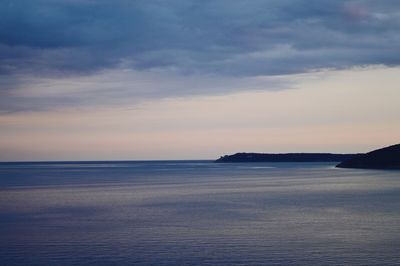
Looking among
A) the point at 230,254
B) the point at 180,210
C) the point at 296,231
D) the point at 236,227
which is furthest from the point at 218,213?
the point at 230,254

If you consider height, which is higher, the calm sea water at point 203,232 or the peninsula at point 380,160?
the peninsula at point 380,160

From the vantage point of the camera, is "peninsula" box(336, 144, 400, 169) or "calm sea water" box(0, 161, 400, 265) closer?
"calm sea water" box(0, 161, 400, 265)

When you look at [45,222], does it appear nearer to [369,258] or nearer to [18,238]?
[18,238]

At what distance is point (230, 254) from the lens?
924 inches

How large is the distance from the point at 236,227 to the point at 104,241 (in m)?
8.05

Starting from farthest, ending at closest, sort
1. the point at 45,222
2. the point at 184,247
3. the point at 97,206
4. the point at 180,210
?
the point at 97,206
the point at 180,210
the point at 45,222
the point at 184,247

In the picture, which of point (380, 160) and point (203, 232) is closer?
point (203, 232)

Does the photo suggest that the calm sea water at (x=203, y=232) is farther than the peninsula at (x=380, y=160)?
No

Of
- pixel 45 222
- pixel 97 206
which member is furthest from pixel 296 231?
pixel 97 206

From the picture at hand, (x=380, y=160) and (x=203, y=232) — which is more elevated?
(x=380, y=160)

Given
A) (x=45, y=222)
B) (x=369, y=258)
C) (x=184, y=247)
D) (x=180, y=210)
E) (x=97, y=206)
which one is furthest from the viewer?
(x=97, y=206)

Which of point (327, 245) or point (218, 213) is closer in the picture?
point (327, 245)

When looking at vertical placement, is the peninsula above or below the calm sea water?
above

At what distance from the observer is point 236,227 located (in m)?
31.6
